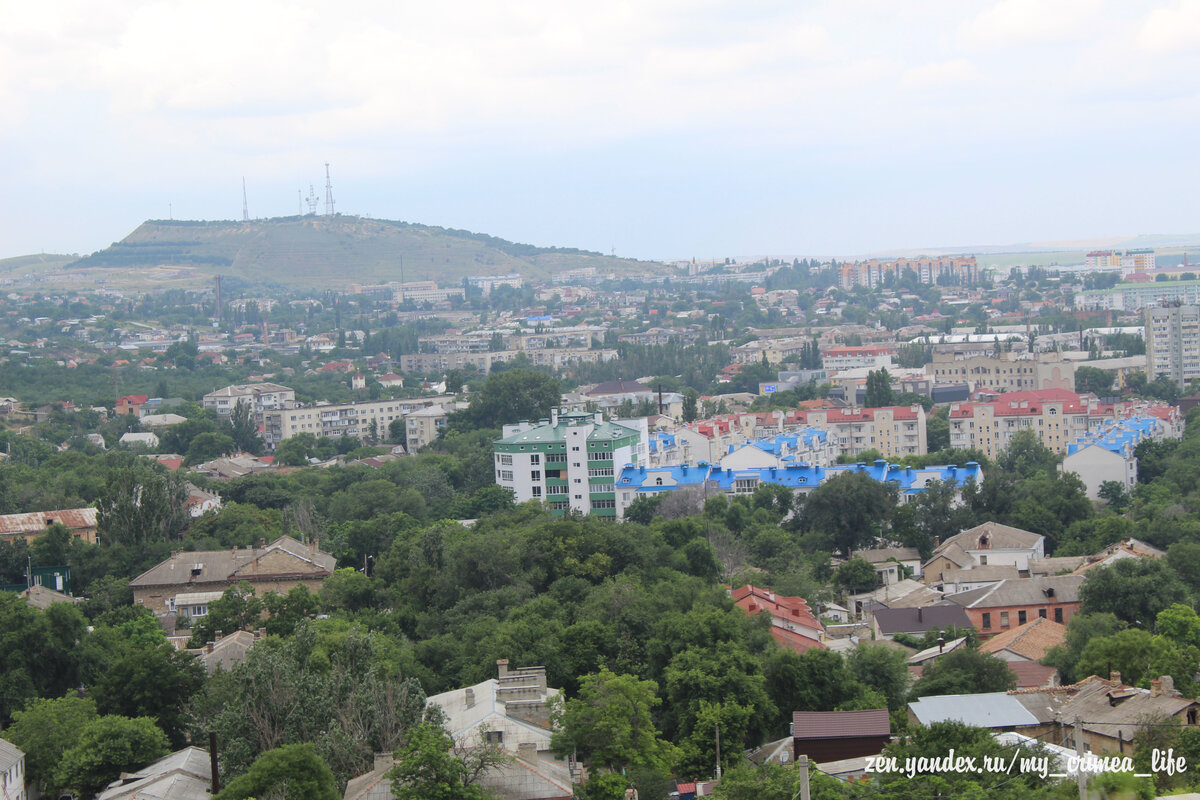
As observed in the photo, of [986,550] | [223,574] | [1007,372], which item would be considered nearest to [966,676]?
[986,550]

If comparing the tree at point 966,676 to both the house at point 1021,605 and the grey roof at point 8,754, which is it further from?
the grey roof at point 8,754

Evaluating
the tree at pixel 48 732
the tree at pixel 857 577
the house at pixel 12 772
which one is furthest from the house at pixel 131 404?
the house at pixel 12 772

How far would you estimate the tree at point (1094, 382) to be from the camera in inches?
3034

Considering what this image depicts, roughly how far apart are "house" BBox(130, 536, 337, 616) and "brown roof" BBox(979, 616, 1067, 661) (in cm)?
1517

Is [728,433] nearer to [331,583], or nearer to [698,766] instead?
[331,583]

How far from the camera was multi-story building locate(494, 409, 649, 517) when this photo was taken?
46.5m

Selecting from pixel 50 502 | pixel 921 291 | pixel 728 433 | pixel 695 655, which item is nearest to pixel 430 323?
pixel 921 291

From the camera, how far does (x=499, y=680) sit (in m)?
21.8

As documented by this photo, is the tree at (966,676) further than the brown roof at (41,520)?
No

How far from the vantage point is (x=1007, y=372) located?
264 feet

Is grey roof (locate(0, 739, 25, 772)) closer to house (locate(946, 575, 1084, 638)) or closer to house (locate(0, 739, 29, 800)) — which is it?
house (locate(0, 739, 29, 800))

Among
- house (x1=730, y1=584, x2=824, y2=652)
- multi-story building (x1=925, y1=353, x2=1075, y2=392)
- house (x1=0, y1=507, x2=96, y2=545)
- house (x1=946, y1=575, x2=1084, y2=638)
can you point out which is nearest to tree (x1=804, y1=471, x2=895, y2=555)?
house (x1=946, y1=575, x2=1084, y2=638)

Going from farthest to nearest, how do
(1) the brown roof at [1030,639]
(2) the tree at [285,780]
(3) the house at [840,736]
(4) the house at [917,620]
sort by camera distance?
1. (4) the house at [917,620]
2. (1) the brown roof at [1030,639]
3. (3) the house at [840,736]
4. (2) the tree at [285,780]

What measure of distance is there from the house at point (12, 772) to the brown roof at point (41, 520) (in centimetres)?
1965
